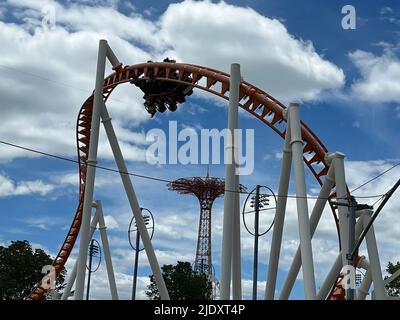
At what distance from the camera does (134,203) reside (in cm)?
2281

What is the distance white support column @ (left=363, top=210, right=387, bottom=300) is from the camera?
1712cm

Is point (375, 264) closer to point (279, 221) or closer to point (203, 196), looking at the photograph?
point (279, 221)

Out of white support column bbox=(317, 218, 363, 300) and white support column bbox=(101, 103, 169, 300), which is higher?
white support column bbox=(101, 103, 169, 300)

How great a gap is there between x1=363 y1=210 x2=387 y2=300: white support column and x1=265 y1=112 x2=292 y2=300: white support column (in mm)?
3110

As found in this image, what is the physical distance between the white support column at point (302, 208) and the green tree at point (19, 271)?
37.5 m

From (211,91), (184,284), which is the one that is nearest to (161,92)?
(211,91)

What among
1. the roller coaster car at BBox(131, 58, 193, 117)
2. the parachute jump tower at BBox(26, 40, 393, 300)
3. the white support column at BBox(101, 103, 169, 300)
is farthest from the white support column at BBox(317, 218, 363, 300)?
the roller coaster car at BBox(131, 58, 193, 117)

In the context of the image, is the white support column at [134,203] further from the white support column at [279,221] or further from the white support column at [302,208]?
the white support column at [302,208]

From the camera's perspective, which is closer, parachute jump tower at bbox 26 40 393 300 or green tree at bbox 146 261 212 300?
parachute jump tower at bbox 26 40 393 300

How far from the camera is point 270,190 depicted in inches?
858

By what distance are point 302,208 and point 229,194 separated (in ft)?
8.71

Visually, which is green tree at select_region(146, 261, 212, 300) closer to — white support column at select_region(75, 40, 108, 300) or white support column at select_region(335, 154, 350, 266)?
white support column at select_region(75, 40, 108, 300)

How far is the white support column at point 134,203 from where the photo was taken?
22.4 m
